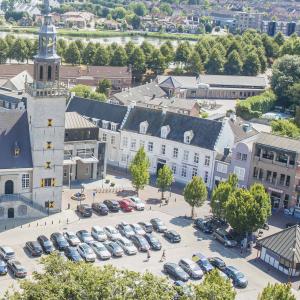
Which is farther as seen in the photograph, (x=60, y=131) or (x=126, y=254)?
(x=60, y=131)

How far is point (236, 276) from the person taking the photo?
59.9 metres

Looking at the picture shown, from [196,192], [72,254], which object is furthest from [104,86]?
[72,254]

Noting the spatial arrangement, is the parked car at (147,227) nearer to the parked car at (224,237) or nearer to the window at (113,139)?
the parked car at (224,237)

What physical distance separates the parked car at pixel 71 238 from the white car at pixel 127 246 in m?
4.78

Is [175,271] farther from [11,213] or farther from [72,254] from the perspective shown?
[11,213]

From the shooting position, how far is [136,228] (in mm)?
70750

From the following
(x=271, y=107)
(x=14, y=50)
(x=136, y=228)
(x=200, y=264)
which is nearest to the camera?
(x=200, y=264)

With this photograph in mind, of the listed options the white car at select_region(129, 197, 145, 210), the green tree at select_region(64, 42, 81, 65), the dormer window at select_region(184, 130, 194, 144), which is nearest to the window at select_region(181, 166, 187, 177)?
the dormer window at select_region(184, 130, 194, 144)

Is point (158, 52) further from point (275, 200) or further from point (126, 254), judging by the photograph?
point (126, 254)

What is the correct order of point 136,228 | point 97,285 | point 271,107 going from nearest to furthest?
1. point 97,285
2. point 136,228
3. point 271,107

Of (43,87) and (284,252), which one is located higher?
(43,87)

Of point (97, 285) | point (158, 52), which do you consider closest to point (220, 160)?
point (97, 285)

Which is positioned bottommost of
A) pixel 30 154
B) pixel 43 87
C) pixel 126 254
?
pixel 126 254

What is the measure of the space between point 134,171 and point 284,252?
85.4 ft
